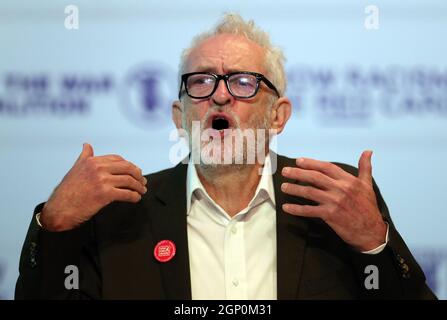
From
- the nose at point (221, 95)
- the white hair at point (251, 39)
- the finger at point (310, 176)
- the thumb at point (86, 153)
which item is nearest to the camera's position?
the finger at point (310, 176)

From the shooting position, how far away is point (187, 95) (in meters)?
2.17

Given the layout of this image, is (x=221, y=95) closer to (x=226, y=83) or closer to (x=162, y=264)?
(x=226, y=83)

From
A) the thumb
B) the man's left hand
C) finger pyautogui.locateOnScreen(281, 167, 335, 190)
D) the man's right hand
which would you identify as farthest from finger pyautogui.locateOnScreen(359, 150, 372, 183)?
the thumb

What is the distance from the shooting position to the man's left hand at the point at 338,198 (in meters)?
1.86

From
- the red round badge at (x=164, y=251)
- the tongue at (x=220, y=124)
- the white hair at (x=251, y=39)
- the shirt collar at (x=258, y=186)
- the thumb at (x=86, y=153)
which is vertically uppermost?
the white hair at (x=251, y=39)

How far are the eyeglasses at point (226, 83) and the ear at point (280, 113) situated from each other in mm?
169

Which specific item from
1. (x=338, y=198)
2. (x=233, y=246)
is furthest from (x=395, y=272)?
(x=233, y=246)

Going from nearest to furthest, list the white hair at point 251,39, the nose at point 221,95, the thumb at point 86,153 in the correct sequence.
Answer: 1. the thumb at point 86,153
2. the nose at point 221,95
3. the white hair at point 251,39

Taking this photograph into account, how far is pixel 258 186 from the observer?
7.15 ft

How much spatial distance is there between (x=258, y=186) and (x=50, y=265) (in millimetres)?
827

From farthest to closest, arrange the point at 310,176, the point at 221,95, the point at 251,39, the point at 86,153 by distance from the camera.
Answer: the point at 251,39
the point at 221,95
the point at 86,153
the point at 310,176

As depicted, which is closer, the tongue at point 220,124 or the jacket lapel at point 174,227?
the jacket lapel at point 174,227

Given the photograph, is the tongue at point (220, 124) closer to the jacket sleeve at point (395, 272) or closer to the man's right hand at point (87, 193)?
the man's right hand at point (87, 193)

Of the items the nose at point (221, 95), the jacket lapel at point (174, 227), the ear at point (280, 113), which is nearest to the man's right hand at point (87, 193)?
the jacket lapel at point (174, 227)
